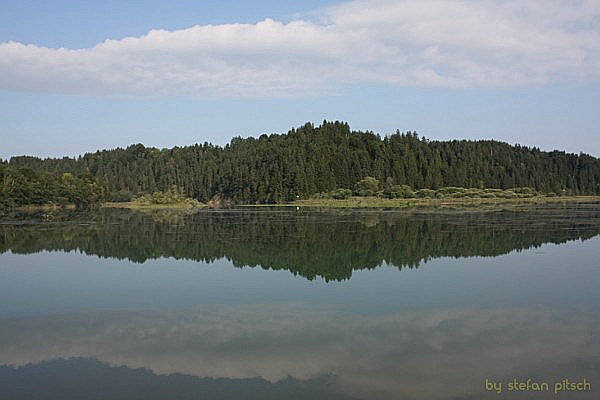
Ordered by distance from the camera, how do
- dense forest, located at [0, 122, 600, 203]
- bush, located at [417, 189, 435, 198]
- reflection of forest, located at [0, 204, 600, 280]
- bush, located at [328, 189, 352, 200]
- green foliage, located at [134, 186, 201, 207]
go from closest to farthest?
1. reflection of forest, located at [0, 204, 600, 280]
2. bush, located at [328, 189, 352, 200]
3. bush, located at [417, 189, 435, 198]
4. green foliage, located at [134, 186, 201, 207]
5. dense forest, located at [0, 122, 600, 203]

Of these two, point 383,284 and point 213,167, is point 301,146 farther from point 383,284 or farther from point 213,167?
point 383,284

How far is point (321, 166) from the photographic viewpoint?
364ft

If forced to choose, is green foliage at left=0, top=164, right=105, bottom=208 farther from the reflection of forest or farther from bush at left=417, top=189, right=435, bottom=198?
bush at left=417, top=189, right=435, bottom=198

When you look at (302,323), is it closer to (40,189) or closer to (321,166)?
(40,189)

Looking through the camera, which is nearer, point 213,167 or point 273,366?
point 273,366

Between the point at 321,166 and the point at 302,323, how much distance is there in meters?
99.4

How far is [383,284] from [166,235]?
21076 millimetres

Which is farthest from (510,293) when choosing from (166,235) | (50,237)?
(50,237)

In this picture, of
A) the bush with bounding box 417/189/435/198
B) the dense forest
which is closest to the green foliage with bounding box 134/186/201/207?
the dense forest

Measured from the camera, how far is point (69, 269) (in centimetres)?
2134

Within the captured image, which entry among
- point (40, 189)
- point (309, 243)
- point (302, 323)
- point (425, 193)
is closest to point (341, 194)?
point (425, 193)

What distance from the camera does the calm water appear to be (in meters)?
8.55

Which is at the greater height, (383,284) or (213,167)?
(213,167)

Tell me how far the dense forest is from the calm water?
8408 cm
